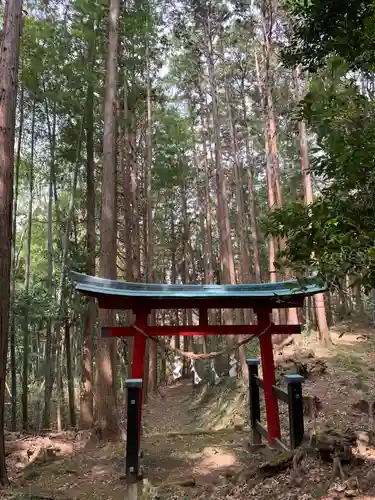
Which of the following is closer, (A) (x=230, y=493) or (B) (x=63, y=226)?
(A) (x=230, y=493)

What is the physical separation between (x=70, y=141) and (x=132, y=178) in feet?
8.45

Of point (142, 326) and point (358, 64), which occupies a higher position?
point (358, 64)

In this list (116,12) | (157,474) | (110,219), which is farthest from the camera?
(116,12)

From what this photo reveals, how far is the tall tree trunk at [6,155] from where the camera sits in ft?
16.4

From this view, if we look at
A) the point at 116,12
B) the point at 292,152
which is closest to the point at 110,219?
the point at 116,12

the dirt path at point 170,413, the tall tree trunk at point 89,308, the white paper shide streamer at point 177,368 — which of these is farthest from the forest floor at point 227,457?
the white paper shide streamer at point 177,368

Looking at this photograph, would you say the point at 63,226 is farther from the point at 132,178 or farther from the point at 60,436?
the point at 60,436

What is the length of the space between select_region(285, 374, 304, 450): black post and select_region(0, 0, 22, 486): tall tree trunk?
10.7 ft

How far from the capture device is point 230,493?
4270mm

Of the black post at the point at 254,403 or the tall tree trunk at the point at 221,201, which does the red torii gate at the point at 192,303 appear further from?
the tall tree trunk at the point at 221,201

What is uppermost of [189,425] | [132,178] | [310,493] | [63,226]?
[132,178]

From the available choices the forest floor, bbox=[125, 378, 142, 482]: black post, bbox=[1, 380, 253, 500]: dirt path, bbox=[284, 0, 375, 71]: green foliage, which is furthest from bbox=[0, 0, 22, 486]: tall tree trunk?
bbox=[284, 0, 375, 71]: green foliage

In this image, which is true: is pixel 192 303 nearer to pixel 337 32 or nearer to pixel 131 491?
pixel 131 491

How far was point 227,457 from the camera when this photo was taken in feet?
20.1
